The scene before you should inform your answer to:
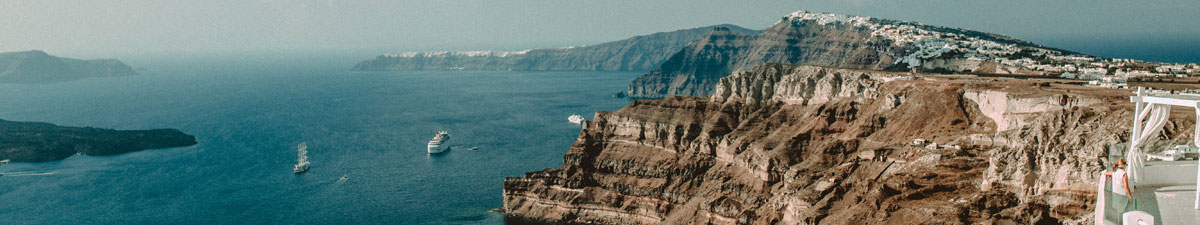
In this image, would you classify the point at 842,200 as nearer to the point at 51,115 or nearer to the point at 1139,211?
the point at 1139,211

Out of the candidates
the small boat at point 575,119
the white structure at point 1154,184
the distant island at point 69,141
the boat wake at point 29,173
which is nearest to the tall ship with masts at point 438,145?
the small boat at point 575,119

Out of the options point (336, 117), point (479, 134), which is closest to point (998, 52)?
point (479, 134)

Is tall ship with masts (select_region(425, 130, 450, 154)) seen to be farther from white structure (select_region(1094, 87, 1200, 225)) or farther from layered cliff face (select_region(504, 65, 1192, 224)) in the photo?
white structure (select_region(1094, 87, 1200, 225))

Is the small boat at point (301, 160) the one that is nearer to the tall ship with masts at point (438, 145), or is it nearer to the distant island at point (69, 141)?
the tall ship with masts at point (438, 145)

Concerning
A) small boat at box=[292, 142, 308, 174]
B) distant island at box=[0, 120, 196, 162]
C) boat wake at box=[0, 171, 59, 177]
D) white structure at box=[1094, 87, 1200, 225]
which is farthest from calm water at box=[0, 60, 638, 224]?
white structure at box=[1094, 87, 1200, 225]

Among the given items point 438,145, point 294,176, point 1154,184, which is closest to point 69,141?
point 294,176

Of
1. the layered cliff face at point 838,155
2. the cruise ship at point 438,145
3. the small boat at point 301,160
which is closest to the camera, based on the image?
the layered cliff face at point 838,155
